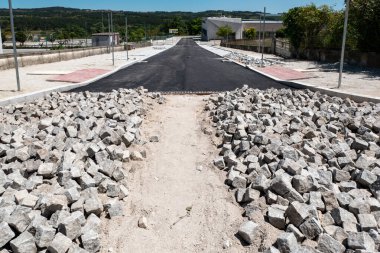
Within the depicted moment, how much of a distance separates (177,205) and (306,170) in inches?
81.9

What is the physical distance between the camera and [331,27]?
2898 centimetres

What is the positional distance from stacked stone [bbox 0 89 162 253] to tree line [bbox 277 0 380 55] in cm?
1788

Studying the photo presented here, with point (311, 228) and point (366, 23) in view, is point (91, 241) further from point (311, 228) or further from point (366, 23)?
point (366, 23)

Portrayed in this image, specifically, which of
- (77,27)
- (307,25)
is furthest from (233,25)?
(307,25)

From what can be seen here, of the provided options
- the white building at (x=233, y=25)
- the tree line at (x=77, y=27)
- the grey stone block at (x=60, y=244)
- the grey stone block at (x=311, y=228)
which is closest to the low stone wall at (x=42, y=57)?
the grey stone block at (x=60, y=244)

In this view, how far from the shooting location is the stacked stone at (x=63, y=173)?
441 centimetres

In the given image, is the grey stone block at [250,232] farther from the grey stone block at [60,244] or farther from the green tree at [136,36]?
the green tree at [136,36]

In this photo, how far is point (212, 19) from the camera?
127 metres

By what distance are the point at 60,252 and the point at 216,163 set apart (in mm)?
3473

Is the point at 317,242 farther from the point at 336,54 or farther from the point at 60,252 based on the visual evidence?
the point at 336,54

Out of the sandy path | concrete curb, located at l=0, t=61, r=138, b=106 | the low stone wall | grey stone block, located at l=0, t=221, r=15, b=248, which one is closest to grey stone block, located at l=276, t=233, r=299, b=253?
the sandy path

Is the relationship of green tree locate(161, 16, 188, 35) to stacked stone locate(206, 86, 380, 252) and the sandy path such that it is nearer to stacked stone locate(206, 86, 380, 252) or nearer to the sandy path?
stacked stone locate(206, 86, 380, 252)

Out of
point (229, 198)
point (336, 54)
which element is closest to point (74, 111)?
point (229, 198)

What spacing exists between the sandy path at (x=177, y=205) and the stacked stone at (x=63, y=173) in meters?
0.26
